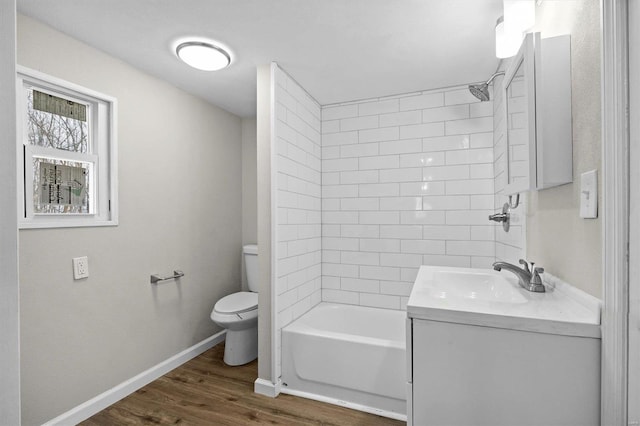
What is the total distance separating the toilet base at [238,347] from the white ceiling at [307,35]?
2026 mm

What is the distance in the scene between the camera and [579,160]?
1.05 meters

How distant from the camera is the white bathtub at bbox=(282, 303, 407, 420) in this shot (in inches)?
78.5

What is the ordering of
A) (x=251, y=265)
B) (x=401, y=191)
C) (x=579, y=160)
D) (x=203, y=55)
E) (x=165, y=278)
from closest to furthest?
1. (x=579, y=160)
2. (x=203, y=55)
3. (x=165, y=278)
4. (x=401, y=191)
5. (x=251, y=265)

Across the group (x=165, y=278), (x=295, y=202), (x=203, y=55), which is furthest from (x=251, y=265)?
(x=203, y=55)

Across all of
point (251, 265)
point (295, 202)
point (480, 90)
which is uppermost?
point (480, 90)

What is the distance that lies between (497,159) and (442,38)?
3.10 feet

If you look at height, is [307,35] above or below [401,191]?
above

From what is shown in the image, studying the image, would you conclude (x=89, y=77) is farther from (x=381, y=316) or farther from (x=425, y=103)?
(x=381, y=316)

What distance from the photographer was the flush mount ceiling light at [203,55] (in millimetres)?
1922

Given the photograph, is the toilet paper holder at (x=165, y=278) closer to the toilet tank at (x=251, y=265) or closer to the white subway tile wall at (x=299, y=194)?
the toilet tank at (x=251, y=265)

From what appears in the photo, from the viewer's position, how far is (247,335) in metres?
2.65

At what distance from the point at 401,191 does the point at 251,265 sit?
160 centimetres

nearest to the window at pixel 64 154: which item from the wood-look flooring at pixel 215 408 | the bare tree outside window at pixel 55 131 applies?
the bare tree outside window at pixel 55 131

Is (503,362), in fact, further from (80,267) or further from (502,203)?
(80,267)
